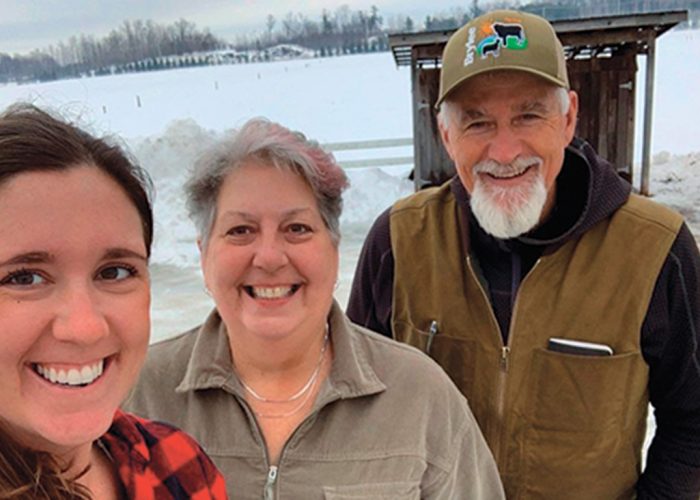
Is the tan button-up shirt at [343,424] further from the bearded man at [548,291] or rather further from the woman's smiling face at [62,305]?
the woman's smiling face at [62,305]

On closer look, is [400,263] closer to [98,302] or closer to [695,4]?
[98,302]

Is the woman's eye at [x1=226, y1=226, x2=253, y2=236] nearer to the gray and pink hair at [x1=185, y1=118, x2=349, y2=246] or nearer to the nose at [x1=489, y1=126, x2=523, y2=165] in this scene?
the gray and pink hair at [x1=185, y1=118, x2=349, y2=246]

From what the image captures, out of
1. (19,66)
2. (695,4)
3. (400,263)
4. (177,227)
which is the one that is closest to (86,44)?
(19,66)

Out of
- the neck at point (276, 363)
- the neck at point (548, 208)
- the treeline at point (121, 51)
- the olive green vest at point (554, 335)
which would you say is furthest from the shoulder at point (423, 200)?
the treeline at point (121, 51)

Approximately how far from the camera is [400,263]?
2.31 m

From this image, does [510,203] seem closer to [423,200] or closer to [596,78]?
[423,200]

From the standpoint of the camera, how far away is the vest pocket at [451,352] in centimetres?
219

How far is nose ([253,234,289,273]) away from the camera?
1693 millimetres

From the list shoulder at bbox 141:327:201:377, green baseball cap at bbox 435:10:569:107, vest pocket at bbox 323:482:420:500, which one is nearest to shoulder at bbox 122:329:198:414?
shoulder at bbox 141:327:201:377

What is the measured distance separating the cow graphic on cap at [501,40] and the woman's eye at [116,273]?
4.52ft

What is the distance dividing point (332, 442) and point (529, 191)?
100cm

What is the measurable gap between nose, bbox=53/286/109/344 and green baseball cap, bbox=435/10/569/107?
144cm

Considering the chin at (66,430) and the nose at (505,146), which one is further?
the nose at (505,146)

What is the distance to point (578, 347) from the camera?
2.08 m
